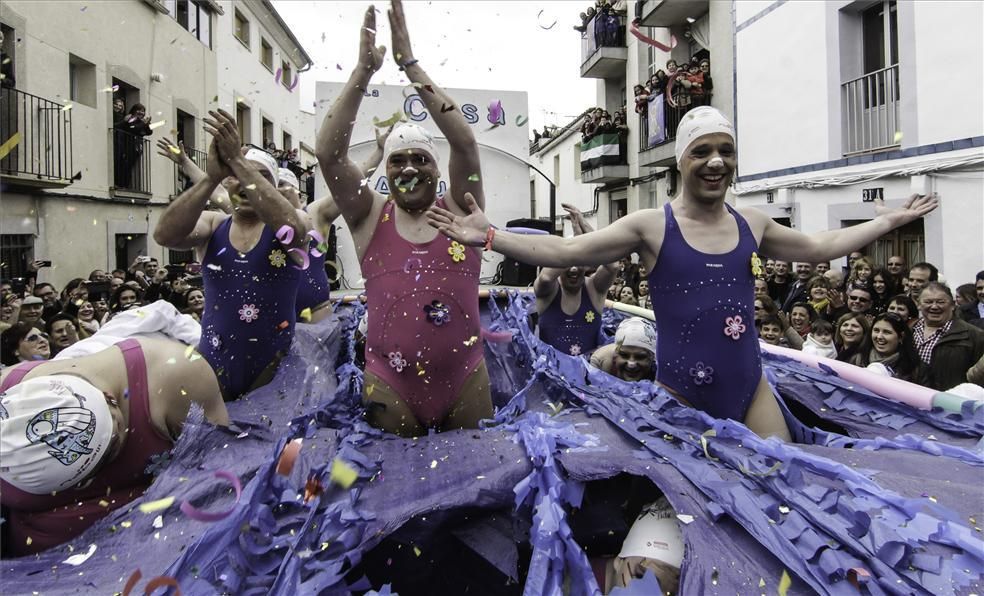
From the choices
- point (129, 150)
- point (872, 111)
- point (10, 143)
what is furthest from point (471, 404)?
point (129, 150)

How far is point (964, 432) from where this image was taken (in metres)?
2.09

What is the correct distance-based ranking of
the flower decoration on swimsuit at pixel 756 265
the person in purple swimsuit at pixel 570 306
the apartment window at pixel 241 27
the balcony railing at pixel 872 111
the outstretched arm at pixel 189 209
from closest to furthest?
the flower decoration on swimsuit at pixel 756 265 < the outstretched arm at pixel 189 209 < the person in purple swimsuit at pixel 570 306 < the balcony railing at pixel 872 111 < the apartment window at pixel 241 27

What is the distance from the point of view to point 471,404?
2.50m

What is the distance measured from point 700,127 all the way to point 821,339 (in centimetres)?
262

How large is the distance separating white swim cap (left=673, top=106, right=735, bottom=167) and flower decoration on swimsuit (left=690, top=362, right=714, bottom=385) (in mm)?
763

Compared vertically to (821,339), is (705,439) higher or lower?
lower

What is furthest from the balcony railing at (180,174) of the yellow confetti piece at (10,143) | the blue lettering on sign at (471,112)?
the blue lettering on sign at (471,112)

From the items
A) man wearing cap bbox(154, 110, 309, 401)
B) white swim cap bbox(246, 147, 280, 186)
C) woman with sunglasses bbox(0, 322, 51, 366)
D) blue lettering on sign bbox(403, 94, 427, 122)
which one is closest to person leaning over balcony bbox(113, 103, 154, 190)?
blue lettering on sign bbox(403, 94, 427, 122)

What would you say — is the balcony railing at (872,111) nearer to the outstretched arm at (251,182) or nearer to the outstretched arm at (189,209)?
the outstretched arm at (251,182)

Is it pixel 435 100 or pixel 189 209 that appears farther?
pixel 189 209

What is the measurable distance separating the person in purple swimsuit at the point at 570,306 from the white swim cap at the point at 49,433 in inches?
112

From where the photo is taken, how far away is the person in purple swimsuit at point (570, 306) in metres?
4.16

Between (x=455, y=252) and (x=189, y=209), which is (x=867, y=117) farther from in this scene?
(x=189, y=209)

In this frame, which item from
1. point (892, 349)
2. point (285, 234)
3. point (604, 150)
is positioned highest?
point (604, 150)
